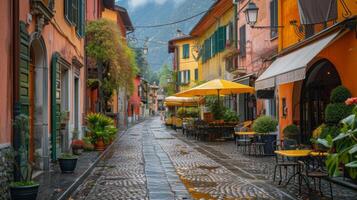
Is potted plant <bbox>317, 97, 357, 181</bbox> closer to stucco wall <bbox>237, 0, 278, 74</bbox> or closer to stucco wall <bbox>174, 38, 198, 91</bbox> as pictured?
stucco wall <bbox>237, 0, 278, 74</bbox>

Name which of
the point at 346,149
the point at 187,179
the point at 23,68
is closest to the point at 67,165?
the point at 187,179

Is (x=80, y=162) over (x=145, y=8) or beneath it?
beneath

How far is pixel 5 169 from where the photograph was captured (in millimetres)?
8234

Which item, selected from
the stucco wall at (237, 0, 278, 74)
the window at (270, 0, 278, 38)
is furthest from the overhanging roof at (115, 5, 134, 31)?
the window at (270, 0, 278, 38)

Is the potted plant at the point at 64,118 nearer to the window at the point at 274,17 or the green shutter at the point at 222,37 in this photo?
the window at the point at 274,17

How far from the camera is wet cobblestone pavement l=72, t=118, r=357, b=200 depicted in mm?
9703

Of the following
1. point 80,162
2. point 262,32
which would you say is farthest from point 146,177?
point 262,32

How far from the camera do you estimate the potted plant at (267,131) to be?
661 inches

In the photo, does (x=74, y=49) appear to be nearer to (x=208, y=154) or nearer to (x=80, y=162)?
(x=80, y=162)

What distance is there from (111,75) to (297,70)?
13.8m

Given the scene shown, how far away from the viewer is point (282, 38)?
1806cm

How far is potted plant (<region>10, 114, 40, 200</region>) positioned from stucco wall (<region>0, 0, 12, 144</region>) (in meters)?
0.20

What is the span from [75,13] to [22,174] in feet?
32.2

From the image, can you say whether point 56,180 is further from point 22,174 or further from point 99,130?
point 99,130
